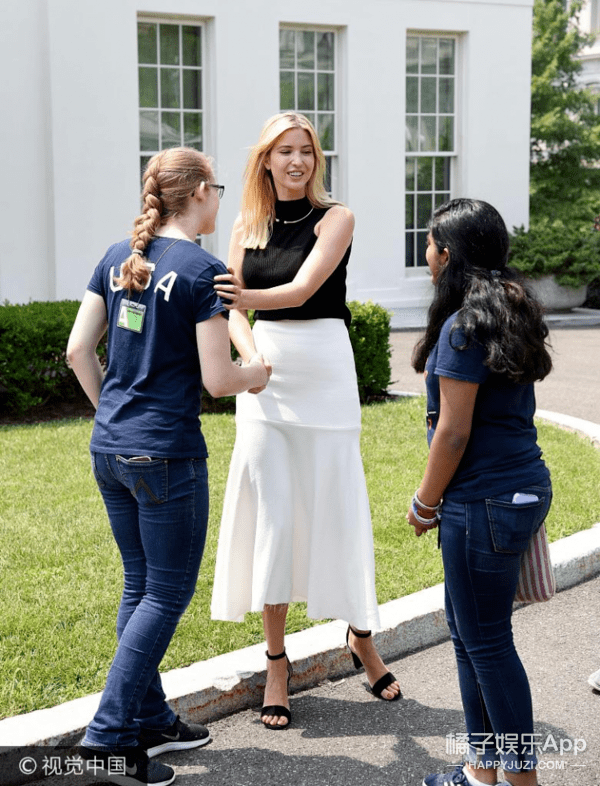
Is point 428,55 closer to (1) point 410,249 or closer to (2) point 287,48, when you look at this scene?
(2) point 287,48

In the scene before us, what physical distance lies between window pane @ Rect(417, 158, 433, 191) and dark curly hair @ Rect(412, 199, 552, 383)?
1471 centimetres

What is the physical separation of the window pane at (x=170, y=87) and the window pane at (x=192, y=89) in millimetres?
121

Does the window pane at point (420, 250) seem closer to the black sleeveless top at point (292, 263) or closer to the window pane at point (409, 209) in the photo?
the window pane at point (409, 209)

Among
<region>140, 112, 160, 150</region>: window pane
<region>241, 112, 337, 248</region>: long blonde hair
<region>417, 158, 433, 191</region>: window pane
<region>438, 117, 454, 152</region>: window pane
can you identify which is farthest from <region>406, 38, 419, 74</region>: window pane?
<region>241, 112, 337, 248</region>: long blonde hair

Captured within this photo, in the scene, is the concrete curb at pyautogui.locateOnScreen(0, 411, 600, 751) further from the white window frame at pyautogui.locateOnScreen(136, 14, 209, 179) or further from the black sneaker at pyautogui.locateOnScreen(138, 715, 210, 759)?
the white window frame at pyautogui.locateOnScreen(136, 14, 209, 179)

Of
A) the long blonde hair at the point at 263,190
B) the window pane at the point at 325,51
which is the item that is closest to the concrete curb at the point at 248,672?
the long blonde hair at the point at 263,190

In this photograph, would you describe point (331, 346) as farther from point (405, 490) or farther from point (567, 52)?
point (567, 52)

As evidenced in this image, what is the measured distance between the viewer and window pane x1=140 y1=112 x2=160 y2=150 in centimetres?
1488

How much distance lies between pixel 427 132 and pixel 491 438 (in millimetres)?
15099

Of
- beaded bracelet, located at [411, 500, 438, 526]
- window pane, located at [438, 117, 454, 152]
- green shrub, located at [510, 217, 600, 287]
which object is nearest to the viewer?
beaded bracelet, located at [411, 500, 438, 526]

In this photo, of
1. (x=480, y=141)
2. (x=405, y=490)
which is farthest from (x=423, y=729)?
(x=480, y=141)

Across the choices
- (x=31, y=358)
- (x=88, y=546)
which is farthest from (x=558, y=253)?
(x=88, y=546)

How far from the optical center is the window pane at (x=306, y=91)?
15992 mm

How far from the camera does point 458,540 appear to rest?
2941 mm
